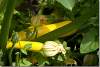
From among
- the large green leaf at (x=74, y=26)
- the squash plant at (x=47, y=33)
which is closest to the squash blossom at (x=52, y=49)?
the squash plant at (x=47, y=33)

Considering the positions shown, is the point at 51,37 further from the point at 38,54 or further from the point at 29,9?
the point at 29,9

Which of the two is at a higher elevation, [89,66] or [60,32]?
[60,32]

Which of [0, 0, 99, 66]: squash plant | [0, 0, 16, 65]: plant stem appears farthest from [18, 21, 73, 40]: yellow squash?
[0, 0, 16, 65]: plant stem

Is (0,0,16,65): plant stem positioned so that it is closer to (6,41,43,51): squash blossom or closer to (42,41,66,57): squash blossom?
(6,41,43,51): squash blossom

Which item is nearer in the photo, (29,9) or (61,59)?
(61,59)

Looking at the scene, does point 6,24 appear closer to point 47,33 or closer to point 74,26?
point 47,33

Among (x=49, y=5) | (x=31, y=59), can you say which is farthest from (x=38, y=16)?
(x=31, y=59)
